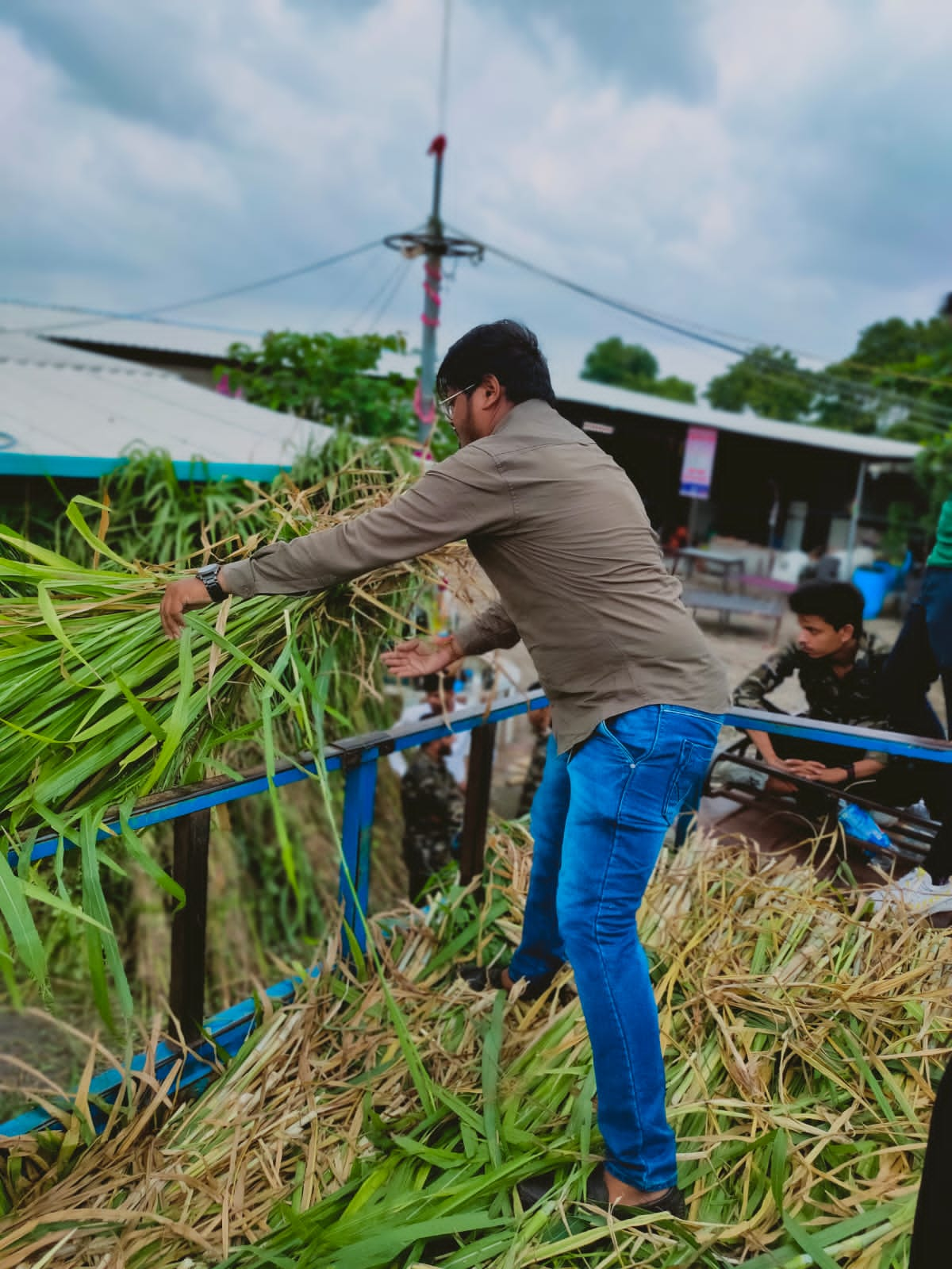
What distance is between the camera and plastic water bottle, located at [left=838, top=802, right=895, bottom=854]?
271cm

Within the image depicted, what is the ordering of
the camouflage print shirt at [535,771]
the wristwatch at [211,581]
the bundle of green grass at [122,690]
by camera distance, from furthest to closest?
the camouflage print shirt at [535,771]
the wristwatch at [211,581]
the bundle of green grass at [122,690]

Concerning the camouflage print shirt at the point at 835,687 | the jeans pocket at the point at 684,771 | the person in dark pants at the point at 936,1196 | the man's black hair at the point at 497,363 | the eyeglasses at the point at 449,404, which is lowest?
the person in dark pants at the point at 936,1196

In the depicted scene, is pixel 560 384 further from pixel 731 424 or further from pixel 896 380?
pixel 896 380

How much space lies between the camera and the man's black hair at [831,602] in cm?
292

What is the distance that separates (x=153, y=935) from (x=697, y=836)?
273cm

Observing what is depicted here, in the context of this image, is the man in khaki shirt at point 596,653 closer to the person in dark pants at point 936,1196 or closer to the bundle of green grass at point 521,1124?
the bundle of green grass at point 521,1124

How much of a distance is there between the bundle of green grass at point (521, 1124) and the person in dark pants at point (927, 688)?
20cm

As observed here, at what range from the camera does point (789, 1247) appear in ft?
4.86

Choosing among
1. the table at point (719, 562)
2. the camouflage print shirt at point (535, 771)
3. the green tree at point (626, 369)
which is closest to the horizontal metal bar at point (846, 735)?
the camouflage print shirt at point (535, 771)

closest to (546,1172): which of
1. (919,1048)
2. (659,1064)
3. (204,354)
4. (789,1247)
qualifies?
(659,1064)

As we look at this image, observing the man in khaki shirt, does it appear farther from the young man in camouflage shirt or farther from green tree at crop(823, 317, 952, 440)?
green tree at crop(823, 317, 952, 440)

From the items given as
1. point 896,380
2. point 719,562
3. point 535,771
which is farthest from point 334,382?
point 896,380

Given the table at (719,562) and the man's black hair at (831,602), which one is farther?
the table at (719,562)

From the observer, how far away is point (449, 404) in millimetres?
1815
